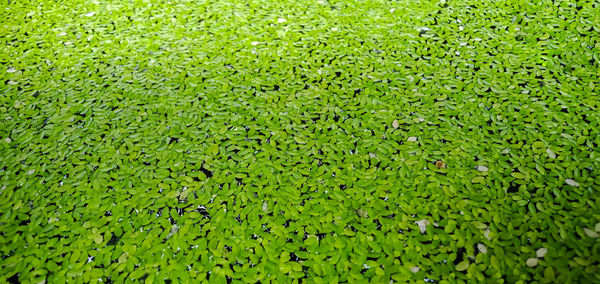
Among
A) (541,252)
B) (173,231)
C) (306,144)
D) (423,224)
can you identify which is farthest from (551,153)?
(173,231)

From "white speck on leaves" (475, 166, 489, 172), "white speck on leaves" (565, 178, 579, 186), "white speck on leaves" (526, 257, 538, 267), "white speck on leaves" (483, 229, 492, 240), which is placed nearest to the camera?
"white speck on leaves" (526, 257, 538, 267)

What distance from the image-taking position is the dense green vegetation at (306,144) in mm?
1778

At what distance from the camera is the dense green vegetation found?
1.78m

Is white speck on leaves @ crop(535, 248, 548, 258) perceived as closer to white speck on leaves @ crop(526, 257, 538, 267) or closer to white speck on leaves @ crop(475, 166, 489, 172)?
white speck on leaves @ crop(526, 257, 538, 267)

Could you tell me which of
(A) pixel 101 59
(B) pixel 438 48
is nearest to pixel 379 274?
(B) pixel 438 48

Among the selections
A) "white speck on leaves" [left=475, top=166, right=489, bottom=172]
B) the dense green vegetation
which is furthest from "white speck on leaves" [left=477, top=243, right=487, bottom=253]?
"white speck on leaves" [left=475, top=166, right=489, bottom=172]

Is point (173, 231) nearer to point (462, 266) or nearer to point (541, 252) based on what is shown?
point (462, 266)

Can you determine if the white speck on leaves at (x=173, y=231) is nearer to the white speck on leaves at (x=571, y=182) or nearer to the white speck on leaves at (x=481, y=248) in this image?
the white speck on leaves at (x=481, y=248)

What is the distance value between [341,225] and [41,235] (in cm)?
155

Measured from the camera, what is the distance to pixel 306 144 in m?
2.27

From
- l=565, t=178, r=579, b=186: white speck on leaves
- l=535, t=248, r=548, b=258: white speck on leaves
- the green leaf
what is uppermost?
l=565, t=178, r=579, b=186: white speck on leaves

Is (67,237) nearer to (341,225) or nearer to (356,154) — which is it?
(341,225)

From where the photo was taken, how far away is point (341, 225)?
6.17 ft

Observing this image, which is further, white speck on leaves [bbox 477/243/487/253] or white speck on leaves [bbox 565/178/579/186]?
white speck on leaves [bbox 565/178/579/186]
